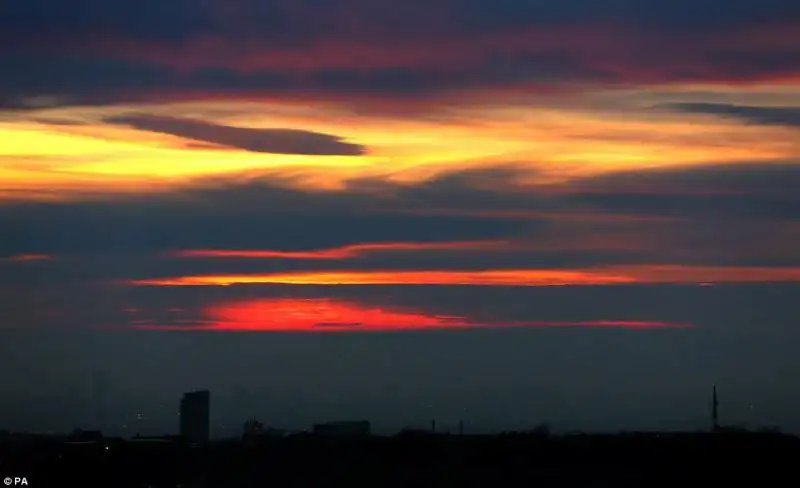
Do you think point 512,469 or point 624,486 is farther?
point 512,469

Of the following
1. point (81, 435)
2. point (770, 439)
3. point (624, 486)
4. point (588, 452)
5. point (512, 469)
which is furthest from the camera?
point (81, 435)

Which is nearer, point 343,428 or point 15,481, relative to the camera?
point 15,481

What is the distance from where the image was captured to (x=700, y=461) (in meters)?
90.9

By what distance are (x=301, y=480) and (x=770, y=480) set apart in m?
24.2

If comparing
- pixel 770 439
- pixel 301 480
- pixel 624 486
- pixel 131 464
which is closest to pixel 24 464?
pixel 131 464

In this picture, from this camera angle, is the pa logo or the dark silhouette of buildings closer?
the pa logo

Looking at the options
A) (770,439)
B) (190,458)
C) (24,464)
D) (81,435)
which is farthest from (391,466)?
(81,435)

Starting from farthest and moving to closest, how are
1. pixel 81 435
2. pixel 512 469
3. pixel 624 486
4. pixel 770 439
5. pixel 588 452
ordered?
pixel 81 435 < pixel 770 439 < pixel 588 452 < pixel 512 469 < pixel 624 486

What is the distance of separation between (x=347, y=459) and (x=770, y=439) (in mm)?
28796

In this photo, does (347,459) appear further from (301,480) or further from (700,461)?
(700,461)

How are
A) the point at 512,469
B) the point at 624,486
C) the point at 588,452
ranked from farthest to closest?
1. the point at 588,452
2. the point at 512,469
3. the point at 624,486

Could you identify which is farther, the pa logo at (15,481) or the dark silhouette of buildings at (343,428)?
the dark silhouette of buildings at (343,428)

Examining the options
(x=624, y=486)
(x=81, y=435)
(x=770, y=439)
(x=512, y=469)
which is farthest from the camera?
(x=81, y=435)

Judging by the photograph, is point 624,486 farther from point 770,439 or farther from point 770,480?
point 770,439
